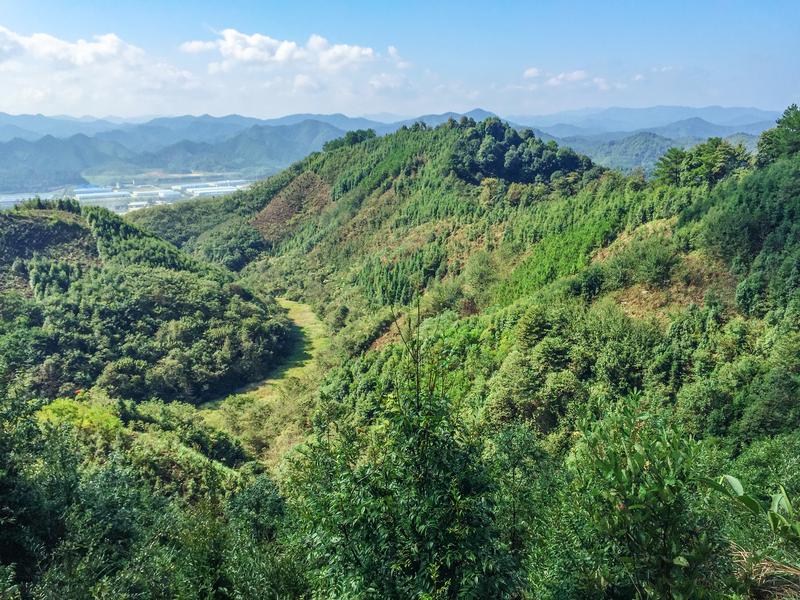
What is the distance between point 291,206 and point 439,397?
106069mm

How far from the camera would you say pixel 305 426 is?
37.6 m

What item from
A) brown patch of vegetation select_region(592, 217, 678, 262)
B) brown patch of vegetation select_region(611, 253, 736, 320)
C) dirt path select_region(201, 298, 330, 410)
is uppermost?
brown patch of vegetation select_region(592, 217, 678, 262)

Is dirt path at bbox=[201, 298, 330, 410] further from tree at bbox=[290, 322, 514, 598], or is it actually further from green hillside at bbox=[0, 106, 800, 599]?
tree at bbox=[290, 322, 514, 598]

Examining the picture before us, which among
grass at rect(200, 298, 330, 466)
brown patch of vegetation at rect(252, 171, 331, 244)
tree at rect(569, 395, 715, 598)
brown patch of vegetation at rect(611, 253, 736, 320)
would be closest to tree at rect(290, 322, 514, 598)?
tree at rect(569, 395, 715, 598)

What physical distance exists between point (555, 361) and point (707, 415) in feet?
27.4

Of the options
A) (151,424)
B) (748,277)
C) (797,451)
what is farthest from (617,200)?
(151,424)

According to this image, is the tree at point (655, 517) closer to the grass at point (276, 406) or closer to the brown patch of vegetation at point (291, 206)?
the grass at point (276, 406)

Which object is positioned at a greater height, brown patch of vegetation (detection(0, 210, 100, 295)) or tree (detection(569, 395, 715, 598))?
tree (detection(569, 395, 715, 598))

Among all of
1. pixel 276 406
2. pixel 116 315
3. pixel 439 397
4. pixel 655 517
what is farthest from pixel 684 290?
pixel 116 315

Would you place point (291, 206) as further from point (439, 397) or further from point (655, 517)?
point (655, 517)

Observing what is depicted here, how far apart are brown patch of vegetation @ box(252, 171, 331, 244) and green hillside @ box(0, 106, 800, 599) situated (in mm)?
15132

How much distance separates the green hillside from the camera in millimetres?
6129

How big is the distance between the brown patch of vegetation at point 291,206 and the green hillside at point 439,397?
15.1m

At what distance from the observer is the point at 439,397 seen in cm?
648
